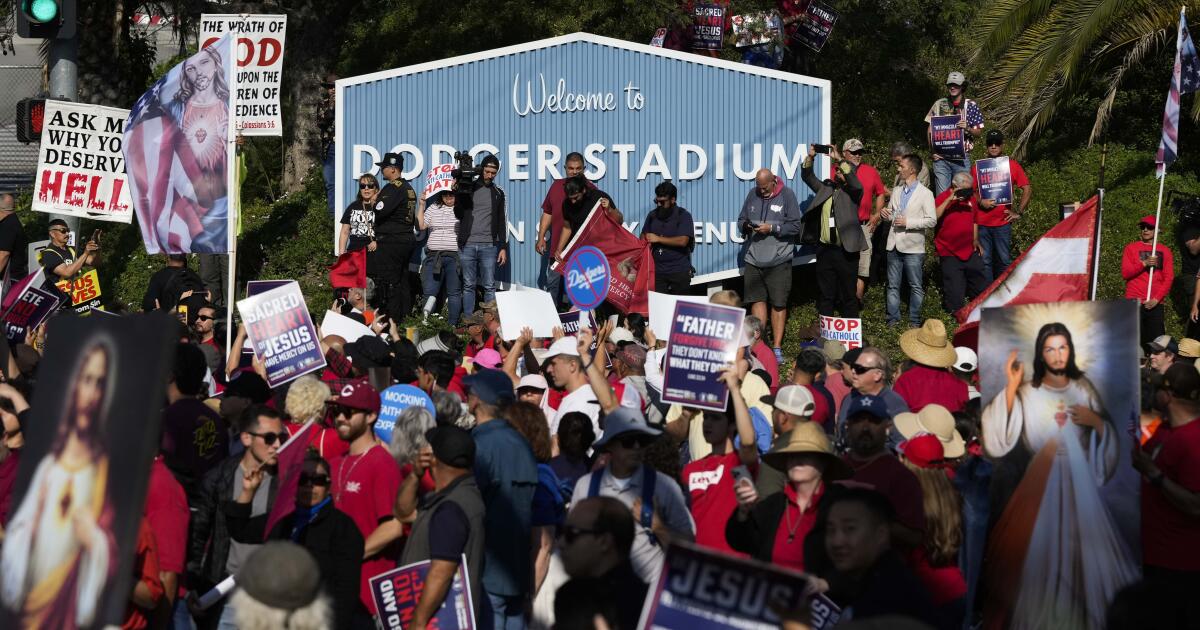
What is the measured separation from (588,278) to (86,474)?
26.1 ft

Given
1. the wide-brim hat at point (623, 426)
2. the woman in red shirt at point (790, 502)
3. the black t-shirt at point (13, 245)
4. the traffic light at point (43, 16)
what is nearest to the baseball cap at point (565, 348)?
the wide-brim hat at point (623, 426)

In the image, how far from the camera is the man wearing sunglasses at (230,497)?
7117mm

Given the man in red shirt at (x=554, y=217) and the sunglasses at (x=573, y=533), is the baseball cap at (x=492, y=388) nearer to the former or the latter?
the sunglasses at (x=573, y=533)

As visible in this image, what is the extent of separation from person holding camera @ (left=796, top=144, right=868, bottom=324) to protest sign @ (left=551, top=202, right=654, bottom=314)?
76.6 inches

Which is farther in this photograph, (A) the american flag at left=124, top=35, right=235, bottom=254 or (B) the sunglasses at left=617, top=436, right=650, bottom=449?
(A) the american flag at left=124, top=35, right=235, bottom=254

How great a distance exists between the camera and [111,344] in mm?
5398

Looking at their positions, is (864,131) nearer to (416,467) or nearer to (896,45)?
(896,45)

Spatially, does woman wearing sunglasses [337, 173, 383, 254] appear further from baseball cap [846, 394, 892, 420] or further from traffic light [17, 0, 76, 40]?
baseball cap [846, 394, 892, 420]

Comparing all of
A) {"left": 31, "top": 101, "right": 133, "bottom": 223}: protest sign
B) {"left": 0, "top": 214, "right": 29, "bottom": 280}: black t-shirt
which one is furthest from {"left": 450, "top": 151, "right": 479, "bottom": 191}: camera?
{"left": 0, "top": 214, "right": 29, "bottom": 280}: black t-shirt

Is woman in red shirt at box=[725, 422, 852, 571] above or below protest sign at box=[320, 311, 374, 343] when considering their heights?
below

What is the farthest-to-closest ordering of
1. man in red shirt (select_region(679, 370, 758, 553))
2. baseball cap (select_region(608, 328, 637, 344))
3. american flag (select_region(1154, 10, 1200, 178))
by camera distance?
american flag (select_region(1154, 10, 1200, 178)) → baseball cap (select_region(608, 328, 637, 344)) → man in red shirt (select_region(679, 370, 758, 553))

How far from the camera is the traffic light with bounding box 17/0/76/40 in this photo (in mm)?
13219

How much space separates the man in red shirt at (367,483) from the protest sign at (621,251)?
25.0ft

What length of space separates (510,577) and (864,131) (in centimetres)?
1646
